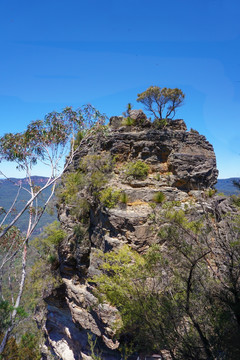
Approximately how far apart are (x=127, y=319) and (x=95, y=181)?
7909 mm

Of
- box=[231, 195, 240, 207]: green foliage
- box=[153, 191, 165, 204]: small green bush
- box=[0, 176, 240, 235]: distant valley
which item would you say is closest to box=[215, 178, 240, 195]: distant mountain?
box=[0, 176, 240, 235]: distant valley

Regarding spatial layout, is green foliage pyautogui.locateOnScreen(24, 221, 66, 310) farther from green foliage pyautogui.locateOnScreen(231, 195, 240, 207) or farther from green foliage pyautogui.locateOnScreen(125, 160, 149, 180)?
green foliage pyautogui.locateOnScreen(231, 195, 240, 207)

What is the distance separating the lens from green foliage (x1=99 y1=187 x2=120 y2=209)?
12.0 m

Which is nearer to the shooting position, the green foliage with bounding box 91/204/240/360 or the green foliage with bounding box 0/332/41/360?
the green foliage with bounding box 91/204/240/360

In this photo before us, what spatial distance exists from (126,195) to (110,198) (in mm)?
1000

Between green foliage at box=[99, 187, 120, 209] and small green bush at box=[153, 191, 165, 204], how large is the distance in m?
2.18

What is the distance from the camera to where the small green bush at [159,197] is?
11734 millimetres

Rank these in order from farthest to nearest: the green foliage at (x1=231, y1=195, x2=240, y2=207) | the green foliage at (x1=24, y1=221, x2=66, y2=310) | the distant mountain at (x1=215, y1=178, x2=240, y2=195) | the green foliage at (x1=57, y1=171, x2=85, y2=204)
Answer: the green foliage at (x1=24, y1=221, x2=66, y2=310) < the green foliage at (x1=57, y1=171, x2=85, y2=204) < the green foliage at (x1=231, y1=195, x2=240, y2=207) < the distant mountain at (x1=215, y1=178, x2=240, y2=195)

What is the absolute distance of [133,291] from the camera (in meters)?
8.30

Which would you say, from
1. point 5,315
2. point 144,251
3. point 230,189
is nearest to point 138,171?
point 144,251

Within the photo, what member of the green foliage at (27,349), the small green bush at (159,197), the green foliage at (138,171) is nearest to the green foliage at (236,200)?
the small green bush at (159,197)

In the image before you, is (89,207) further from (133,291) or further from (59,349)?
(59,349)

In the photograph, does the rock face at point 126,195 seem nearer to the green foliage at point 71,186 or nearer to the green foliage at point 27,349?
the green foliage at point 71,186

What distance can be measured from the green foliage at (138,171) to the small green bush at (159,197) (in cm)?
195
